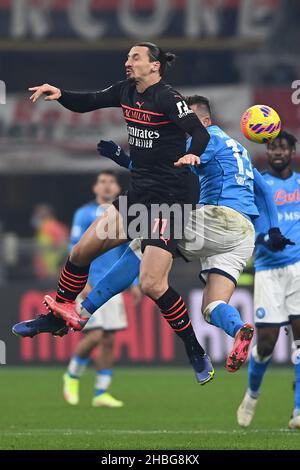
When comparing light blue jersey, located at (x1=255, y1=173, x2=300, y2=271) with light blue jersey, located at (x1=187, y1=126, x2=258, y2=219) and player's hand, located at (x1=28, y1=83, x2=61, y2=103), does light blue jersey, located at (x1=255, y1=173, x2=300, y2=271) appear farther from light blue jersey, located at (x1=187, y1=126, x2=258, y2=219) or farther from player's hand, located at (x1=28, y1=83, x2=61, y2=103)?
player's hand, located at (x1=28, y1=83, x2=61, y2=103)

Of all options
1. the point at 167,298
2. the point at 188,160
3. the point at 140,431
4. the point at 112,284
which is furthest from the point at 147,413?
the point at 188,160

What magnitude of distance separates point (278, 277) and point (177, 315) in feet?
7.96

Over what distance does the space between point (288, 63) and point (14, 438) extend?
50.0ft

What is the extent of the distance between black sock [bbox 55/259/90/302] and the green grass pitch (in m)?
1.16

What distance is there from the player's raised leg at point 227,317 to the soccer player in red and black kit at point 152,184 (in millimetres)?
241

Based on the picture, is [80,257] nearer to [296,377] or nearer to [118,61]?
[296,377]

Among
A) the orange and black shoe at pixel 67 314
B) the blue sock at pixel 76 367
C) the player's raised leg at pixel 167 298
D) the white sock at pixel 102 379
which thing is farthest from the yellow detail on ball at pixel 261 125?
the blue sock at pixel 76 367

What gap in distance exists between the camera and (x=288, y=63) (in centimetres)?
2445

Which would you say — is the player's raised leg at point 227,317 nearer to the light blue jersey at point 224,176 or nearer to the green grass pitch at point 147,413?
the light blue jersey at point 224,176

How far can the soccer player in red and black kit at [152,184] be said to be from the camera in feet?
32.1

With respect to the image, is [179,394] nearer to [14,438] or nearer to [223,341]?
[223,341]

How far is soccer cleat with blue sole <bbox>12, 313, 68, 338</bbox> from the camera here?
10.1 m

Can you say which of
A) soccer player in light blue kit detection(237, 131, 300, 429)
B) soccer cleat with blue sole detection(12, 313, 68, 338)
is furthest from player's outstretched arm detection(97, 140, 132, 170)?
soccer player in light blue kit detection(237, 131, 300, 429)
